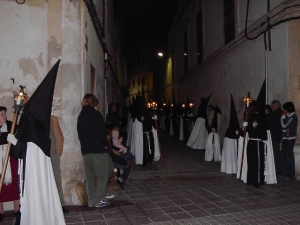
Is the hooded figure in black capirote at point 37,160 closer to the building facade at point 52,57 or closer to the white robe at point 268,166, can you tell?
the building facade at point 52,57

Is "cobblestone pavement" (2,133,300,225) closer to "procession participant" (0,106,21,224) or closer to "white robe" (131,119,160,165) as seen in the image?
"procession participant" (0,106,21,224)

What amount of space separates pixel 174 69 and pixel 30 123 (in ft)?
84.5

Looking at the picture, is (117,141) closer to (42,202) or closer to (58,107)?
(58,107)

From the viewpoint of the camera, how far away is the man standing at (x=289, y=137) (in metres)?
8.50

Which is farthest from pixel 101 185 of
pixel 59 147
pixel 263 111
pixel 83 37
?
pixel 263 111

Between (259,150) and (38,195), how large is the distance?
5.54m

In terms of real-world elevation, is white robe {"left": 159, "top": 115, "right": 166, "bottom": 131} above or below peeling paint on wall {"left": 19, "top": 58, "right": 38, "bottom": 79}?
below

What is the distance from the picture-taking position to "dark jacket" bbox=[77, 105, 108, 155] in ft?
19.6

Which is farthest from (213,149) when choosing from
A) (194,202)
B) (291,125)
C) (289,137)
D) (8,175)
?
(8,175)

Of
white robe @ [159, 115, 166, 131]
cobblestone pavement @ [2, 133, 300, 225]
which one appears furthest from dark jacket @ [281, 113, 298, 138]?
white robe @ [159, 115, 166, 131]

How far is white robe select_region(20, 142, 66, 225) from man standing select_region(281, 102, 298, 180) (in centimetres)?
621

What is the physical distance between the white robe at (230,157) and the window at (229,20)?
615 centimetres

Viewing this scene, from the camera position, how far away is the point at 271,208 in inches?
242

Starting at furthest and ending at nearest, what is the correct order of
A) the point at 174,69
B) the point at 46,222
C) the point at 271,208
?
the point at 174,69, the point at 271,208, the point at 46,222
